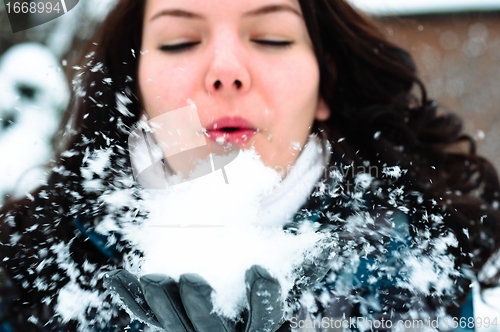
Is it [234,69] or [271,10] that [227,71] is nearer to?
[234,69]

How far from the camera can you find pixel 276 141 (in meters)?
1.42

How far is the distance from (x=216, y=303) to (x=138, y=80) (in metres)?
0.84

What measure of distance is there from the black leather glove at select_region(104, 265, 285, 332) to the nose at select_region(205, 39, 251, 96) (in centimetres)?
58

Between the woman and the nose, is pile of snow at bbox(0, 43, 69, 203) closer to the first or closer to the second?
the woman

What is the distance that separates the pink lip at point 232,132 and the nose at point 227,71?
4.0 inches

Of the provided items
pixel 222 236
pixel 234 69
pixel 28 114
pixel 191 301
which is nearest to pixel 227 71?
pixel 234 69

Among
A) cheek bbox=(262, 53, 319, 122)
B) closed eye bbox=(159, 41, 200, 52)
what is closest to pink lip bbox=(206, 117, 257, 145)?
cheek bbox=(262, 53, 319, 122)

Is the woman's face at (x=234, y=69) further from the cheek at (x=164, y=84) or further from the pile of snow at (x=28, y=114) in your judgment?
the pile of snow at (x=28, y=114)

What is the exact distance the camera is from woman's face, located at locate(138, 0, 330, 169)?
133cm

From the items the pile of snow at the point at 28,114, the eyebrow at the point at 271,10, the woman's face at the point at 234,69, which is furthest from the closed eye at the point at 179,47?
the pile of snow at the point at 28,114

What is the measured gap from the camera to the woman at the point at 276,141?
54.1 inches

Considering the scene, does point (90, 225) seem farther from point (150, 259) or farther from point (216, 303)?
point (216, 303)

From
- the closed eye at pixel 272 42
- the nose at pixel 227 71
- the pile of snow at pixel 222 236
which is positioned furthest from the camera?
the closed eye at pixel 272 42

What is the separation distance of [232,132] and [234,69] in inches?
8.3
